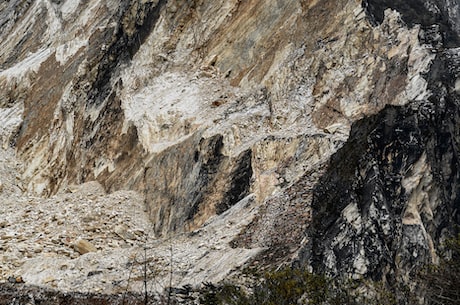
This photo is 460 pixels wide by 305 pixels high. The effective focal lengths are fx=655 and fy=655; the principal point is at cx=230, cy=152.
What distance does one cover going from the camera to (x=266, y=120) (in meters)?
21.4

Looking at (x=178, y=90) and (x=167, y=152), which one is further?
(x=178, y=90)

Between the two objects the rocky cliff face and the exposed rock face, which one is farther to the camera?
the rocky cliff face

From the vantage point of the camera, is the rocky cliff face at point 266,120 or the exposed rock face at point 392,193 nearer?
the exposed rock face at point 392,193

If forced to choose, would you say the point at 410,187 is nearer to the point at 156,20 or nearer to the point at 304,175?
the point at 304,175

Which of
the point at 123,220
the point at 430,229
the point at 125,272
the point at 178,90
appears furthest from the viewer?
the point at 178,90

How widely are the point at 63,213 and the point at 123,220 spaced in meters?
2.18

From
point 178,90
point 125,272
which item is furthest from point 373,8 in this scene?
point 125,272

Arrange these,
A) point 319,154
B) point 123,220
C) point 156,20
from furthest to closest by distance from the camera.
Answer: point 156,20, point 123,220, point 319,154

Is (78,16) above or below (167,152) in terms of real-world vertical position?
above

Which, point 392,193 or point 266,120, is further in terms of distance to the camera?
point 266,120

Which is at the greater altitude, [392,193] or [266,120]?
[392,193]

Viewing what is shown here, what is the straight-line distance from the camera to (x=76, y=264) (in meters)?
17.4

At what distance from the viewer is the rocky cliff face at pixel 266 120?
14.2m

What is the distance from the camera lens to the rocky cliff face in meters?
14.2
